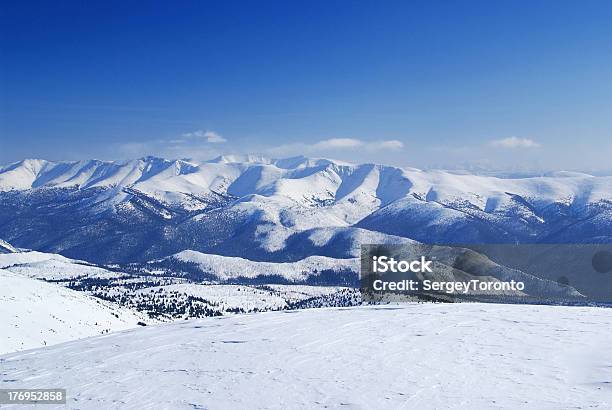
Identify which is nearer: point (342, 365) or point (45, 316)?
point (342, 365)

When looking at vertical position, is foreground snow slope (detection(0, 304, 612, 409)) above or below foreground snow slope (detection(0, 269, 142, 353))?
above

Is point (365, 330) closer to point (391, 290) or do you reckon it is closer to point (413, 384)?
point (413, 384)

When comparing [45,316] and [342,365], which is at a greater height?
[342,365]

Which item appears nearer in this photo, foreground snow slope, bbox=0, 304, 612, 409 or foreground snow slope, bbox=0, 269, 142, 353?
foreground snow slope, bbox=0, 304, 612, 409

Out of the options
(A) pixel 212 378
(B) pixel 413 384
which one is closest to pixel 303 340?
(A) pixel 212 378
